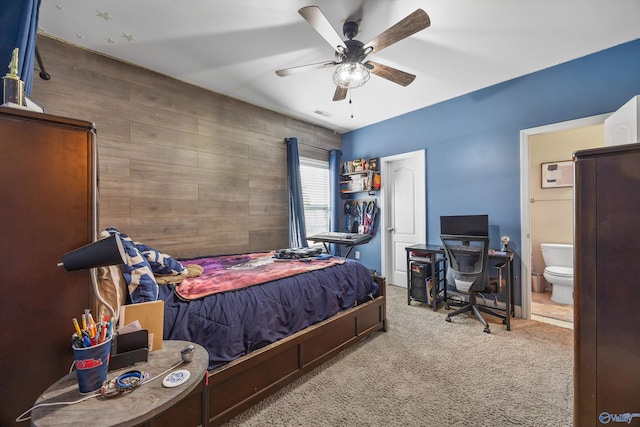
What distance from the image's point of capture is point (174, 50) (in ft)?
8.00

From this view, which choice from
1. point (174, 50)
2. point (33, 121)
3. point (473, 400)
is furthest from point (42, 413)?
point (174, 50)

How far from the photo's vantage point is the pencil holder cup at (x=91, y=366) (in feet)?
2.51

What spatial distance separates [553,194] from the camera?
3938mm

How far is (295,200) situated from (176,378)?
10.4ft

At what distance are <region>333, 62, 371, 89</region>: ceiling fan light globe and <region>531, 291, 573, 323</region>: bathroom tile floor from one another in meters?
3.45

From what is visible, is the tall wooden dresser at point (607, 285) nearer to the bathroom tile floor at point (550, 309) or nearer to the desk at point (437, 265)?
the desk at point (437, 265)

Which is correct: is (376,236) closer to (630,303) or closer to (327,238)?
(327,238)

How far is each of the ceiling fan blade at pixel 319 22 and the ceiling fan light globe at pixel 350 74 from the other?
18 centimetres

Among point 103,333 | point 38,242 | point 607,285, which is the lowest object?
point 103,333

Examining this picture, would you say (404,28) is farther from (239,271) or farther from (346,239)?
(346,239)

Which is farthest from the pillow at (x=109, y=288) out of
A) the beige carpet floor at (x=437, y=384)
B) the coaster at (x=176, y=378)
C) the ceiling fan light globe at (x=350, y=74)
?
the ceiling fan light globe at (x=350, y=74)

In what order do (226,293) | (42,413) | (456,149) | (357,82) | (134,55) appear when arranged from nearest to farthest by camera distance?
1. (42,413)
2. (226,293)
3. (357,82)
4. (134,55)
5. (456,149)

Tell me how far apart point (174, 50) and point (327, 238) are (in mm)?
2709

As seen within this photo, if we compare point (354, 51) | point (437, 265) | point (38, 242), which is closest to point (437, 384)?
point (437, 265)
